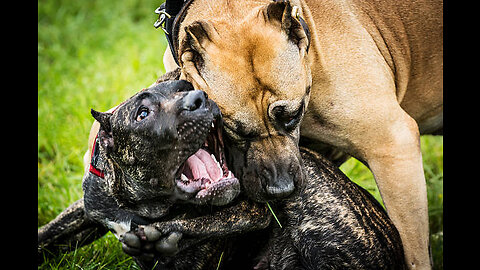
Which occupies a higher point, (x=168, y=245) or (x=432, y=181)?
(x=168, y=245)

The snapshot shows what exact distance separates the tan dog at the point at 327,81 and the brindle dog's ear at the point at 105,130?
54cm

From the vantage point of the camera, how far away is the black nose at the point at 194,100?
11.8 feet

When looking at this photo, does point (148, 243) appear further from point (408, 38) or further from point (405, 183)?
point (408, 38)

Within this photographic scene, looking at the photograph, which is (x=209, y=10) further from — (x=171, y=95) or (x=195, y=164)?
(x=195, y=164)

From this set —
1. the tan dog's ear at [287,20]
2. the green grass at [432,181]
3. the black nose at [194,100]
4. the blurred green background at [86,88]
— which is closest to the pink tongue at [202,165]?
the black nose at [194,100]

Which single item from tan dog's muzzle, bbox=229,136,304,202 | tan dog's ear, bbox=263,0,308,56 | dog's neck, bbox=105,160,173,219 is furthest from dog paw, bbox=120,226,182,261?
tan dog's ear, bbox=263,0,308,56

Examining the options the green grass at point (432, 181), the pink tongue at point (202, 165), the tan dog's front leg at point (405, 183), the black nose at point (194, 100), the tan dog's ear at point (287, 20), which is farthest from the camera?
the green grass at point (432, 181)

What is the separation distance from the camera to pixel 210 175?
3.85m

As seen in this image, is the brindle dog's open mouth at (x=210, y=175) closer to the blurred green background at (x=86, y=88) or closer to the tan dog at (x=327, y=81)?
the tan dog at (x=327, y=81)

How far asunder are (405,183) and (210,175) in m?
1.25

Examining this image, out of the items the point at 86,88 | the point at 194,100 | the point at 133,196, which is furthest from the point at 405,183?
the point at 86,88

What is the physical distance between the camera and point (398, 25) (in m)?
4.73

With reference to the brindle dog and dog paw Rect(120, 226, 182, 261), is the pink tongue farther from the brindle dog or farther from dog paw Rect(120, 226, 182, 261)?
dog paw Rect(120, 226, 182, 261)

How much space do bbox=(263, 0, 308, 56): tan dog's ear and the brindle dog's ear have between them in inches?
44.0
